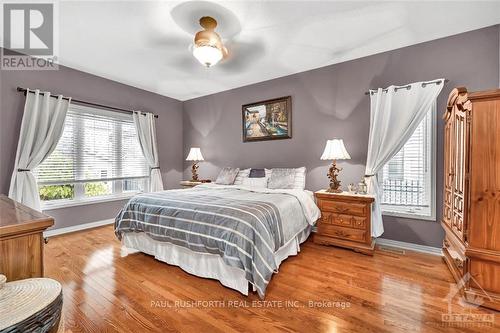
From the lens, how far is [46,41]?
107 inches

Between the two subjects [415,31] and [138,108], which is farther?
[138,108]

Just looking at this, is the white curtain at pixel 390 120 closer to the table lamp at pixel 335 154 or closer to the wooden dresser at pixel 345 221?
the wooden dresser at pixel 345 221

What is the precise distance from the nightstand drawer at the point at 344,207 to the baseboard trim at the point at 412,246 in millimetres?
677

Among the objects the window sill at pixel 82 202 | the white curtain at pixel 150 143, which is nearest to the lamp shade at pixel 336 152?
the white curtain at pixel 150 143

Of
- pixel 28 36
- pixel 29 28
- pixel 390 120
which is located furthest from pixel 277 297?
pixel 28 36

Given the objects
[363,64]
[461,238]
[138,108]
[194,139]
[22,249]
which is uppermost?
[363,64]

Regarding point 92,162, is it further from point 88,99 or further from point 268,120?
point 268,120

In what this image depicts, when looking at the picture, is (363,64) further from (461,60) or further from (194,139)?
(194,139)

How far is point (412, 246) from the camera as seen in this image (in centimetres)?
281

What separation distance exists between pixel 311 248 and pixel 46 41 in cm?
418

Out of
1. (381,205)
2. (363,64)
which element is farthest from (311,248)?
(363,64)

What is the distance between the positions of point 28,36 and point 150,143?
7.18ft

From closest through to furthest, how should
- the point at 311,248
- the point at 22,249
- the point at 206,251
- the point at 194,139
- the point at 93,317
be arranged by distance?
the point at 22,249 < the point at 93,317 < the point at 206,251 < the point at 311,248 < the point at 194,139

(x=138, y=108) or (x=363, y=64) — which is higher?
(x=363, y=64)
